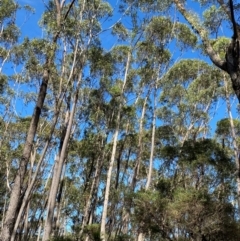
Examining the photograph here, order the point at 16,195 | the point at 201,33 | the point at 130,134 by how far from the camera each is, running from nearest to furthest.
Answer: the point at 201,33, the point at 16,195, the point at 130,134

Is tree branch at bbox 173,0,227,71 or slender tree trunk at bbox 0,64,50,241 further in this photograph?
slender tree trunk at bbox 0,64,50,241

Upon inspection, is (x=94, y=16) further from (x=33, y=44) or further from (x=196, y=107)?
(x=196, y=107)

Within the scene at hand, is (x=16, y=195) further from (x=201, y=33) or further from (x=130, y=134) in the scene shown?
(x=130, y=134)

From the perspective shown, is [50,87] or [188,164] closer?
[188,164]

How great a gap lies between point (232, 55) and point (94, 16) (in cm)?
1148

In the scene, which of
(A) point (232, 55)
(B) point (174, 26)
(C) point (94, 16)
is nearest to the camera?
(A) point (232, 55)

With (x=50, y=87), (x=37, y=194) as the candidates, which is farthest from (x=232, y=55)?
(x=37, y=194)

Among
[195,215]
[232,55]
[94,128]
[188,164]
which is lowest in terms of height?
[195,215]

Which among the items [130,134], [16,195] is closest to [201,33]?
[16,195]

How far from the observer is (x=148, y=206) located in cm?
1234

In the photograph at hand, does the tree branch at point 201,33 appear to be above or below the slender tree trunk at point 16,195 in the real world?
above

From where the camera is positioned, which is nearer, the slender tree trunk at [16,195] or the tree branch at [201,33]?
the tree branch at [201,33]

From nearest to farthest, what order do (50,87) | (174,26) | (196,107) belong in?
(50,87) → (174,26) → (196,107)

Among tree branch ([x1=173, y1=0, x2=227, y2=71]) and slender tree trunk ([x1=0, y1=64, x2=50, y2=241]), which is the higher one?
tree branch ([x1=173, y1=0, x2=227, y2=71])
